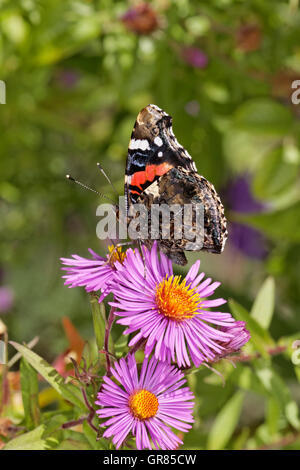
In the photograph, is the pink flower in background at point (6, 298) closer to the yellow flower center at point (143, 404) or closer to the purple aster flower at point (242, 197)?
the purple aster flower at point (242, 197)

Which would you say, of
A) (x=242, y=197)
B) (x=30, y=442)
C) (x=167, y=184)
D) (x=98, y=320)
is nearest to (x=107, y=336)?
(x=98, y=320)

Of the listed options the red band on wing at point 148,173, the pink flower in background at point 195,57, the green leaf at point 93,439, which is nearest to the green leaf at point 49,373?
the green leaf at point 93,439

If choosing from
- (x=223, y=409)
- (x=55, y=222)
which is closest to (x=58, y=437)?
(x=223, y=409)

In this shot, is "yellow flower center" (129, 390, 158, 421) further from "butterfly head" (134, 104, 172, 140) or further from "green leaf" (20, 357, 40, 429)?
"butterfly head" (134, 104, 172, 140)

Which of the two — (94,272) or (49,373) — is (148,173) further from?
(49,373)

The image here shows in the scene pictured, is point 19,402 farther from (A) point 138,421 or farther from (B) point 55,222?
(B) point 55,222
